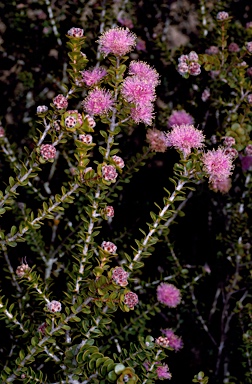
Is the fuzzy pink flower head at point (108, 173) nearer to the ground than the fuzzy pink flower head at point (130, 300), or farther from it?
farther from it

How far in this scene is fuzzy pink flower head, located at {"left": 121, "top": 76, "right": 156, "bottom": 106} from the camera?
1.13 m

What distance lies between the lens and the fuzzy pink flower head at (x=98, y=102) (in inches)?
44.3

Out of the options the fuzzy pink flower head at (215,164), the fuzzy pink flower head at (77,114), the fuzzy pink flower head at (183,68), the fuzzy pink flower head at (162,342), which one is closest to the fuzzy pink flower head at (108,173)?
the fuzzy pink flower head at (77,114)

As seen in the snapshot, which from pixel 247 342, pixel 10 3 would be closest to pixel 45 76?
pixel 10 3

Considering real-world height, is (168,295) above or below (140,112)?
below

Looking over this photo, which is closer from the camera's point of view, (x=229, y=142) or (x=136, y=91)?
(x=136, y=91)

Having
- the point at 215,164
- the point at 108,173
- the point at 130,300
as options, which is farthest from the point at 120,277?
the point at 215,164

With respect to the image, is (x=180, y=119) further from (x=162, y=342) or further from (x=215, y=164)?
(x=162, y=342)

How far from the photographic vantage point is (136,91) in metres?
1.12

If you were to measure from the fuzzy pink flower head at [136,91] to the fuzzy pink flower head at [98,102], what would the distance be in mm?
41

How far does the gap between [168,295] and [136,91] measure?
0.72 metres

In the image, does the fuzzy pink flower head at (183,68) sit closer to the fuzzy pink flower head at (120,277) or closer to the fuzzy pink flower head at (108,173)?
the fuzzy pink flower head at (108,173)

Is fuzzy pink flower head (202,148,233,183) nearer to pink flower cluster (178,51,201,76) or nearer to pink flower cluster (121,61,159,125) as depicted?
pink flower cluster (121,61,159,125)

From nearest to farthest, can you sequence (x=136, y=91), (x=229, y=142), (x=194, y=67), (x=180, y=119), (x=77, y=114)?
1. (x=77, y=114)
2. (x=136, y=91)
3. (x=229, y=142)
4. (x=194, y=67)
5. (x=180, y=119)
